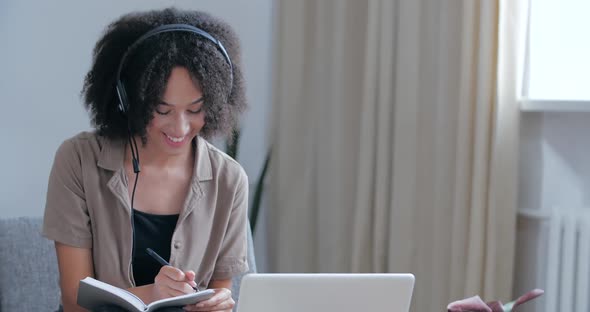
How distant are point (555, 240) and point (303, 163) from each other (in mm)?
1061

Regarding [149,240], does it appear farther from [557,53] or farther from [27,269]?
[557,53]

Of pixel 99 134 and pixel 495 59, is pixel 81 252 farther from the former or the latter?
pixel 495 59

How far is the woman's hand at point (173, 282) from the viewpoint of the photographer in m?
1.60

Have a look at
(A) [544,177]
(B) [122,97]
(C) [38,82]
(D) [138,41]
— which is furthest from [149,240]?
(C) [38,82]

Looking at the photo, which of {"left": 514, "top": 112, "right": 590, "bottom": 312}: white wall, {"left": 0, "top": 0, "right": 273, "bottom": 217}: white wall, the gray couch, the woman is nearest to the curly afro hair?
the woman

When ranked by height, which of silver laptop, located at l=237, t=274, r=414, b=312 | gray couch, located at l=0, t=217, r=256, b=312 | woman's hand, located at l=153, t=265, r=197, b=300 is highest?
silver laptop, located at l=237, t=274, r=414, b=312

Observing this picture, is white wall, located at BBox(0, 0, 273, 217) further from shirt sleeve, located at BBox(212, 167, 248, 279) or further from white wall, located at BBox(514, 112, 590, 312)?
white wall, located at BBox(514, 112, 590, 312)

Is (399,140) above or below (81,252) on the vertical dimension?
above

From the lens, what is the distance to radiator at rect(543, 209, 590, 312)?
2.10m

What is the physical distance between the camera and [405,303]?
1.40m

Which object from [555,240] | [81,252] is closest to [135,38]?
[81,252]

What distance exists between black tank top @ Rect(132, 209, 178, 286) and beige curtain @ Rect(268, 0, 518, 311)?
35.0 inches

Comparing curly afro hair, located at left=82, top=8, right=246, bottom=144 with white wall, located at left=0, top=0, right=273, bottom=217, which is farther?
white wall, located at left=0, top=0, right=273, bottom=217

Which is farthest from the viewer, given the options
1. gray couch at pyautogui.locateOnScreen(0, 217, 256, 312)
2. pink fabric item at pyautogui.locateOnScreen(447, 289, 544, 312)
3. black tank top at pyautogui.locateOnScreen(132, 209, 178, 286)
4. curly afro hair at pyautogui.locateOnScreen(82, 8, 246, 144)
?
gray couch at pyautogui.locateOnScreen(0, 217, 256, 312)
